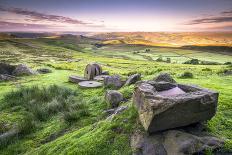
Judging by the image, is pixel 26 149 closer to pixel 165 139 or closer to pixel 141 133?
pixel 141 133

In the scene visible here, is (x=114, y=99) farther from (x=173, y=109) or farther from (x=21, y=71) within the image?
(x=21, y=71)

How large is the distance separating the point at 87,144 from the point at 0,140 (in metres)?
5.25

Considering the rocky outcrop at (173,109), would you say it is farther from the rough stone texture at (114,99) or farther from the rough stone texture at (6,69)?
the rough stone texture at (6,69)

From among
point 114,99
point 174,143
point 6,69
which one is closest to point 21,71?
point 6,69

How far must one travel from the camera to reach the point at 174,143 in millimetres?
8273

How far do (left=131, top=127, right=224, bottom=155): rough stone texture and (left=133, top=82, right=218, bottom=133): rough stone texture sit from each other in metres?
0.32

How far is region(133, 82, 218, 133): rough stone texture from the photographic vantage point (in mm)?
8367

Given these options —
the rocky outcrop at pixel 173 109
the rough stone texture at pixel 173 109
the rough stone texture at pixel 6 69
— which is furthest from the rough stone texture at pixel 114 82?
the rough stone texture at pixel 6 69

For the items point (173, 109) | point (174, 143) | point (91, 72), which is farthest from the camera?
point (91, 72)

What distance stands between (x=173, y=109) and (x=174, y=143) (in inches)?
44.6

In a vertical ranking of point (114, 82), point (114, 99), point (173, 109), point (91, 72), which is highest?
point (173, 109)

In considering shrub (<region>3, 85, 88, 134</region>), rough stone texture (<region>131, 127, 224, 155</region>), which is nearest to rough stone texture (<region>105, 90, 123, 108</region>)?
shrub (<region>3, 85, 88, 134</region>)

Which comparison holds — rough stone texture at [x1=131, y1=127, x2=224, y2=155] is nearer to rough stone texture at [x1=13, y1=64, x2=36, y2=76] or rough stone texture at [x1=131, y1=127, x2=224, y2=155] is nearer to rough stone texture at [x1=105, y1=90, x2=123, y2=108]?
rough stone texture at [x1=105, y1=90, x2=123, y2=108]

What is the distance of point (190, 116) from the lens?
8812 millimetres
